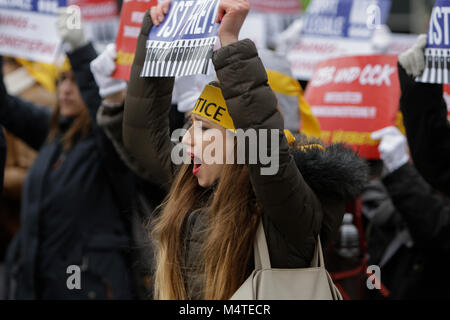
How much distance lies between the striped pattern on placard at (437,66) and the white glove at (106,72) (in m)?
1.36

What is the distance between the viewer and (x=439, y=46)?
9.28 ft

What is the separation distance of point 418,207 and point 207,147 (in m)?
1.70

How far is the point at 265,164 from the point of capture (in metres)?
2.12

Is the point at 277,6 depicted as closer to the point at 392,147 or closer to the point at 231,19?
the point at 392,147

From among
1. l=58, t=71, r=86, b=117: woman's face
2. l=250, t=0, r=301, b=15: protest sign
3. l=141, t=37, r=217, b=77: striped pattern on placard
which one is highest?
l=250, t=0, r=301, b=15: protest sign

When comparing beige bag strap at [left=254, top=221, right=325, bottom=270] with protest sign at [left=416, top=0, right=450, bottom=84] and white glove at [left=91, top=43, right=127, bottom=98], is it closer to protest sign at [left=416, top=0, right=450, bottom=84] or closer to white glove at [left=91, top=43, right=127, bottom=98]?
protest sign at [left=416, top=0, right=450, bottom=84]

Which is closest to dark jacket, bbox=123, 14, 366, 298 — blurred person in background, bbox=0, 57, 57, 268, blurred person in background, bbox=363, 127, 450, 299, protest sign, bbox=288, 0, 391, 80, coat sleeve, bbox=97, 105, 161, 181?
coat sleeve, bbox=97, 105, 161, 181

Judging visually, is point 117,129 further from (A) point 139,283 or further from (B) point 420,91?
(B) point 420,91

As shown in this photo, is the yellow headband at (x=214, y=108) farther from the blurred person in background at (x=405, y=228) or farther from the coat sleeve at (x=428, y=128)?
the blurred person in background at (x=405, y=228)

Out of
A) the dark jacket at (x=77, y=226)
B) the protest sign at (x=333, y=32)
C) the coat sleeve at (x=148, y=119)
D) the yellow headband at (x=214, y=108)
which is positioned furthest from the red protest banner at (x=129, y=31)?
the protest sign at (x=333, y=32)

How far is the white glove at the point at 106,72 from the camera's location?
3148mm

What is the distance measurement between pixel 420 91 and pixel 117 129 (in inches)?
53.5

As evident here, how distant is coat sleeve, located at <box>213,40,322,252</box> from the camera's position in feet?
6.96
